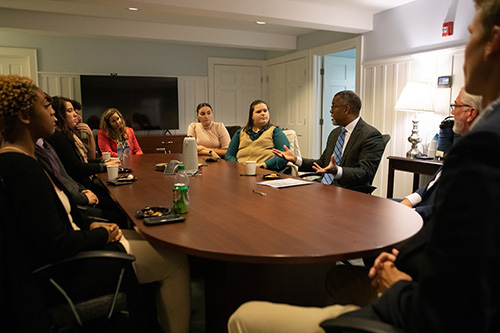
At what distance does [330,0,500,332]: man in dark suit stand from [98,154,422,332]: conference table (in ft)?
1.57

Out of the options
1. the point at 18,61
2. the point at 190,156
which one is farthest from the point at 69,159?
the point at 18,61

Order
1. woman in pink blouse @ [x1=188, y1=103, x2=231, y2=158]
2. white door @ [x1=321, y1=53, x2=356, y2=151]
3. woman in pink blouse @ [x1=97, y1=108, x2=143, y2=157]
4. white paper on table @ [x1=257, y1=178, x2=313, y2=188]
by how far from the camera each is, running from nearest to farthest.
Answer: white paper on table @ [x1=257, y1=178, x2=313, y2=188] → woman in pink blouse @ [x1=97, y1=108, x2=143, y2=157] → woman in pink blouse @ [x1=188, y1=103, x2=231, y2=158] → white door @ [x1=321, y1=53, x2=356, y2=151]

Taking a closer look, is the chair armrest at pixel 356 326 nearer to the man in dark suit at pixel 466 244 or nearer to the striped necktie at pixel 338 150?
the man in dark suit at pixel 466 244

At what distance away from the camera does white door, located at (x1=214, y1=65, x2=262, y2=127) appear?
22.6 feet

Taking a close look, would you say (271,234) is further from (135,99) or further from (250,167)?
(135,99)

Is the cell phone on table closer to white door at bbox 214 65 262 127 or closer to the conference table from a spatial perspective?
the conference table

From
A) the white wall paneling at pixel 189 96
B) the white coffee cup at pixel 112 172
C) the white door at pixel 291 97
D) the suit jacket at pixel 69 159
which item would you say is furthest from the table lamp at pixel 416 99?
the white wall paneling at pixel 189 96

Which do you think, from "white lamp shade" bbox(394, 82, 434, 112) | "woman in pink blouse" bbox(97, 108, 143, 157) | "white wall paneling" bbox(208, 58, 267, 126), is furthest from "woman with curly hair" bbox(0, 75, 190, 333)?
"white wall paneling" bbox(208, 58, 267, 126)

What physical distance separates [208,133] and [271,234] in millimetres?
3178

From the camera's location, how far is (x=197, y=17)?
5109 millimetres

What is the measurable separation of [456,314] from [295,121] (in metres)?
5.93

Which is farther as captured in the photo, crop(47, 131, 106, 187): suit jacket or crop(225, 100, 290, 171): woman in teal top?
crop(225, 100, 290, 171): woman in teal top

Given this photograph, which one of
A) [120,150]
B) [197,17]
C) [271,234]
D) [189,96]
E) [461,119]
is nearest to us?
[271,234]

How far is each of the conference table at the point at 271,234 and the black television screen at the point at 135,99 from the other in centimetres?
432
